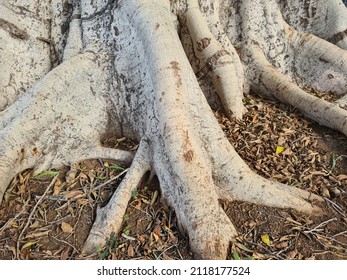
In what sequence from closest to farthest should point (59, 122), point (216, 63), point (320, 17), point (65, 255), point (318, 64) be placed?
point (65, 255) < point (59, 122) < point (216, 63) < point (318, 64) < point (320, 17)

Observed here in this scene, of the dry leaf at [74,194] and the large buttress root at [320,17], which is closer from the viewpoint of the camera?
the dry leaf at [74,194]

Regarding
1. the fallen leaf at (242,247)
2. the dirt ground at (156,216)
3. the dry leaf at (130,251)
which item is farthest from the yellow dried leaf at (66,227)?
the fallen leaf at (242,247)

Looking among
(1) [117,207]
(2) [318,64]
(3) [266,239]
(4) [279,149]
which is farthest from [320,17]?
(1) [117,207]

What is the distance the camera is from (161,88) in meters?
2.63

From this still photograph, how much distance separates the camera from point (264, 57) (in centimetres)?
377

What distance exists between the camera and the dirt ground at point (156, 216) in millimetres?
2301

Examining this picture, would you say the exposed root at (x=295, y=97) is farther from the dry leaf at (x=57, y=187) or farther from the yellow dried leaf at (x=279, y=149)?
the dry leaf at (x=57, y=187)

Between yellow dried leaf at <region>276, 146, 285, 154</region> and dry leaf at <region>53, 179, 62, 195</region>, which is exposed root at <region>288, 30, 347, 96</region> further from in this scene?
dry leaf at <region>53, 179, 62, 195</region>

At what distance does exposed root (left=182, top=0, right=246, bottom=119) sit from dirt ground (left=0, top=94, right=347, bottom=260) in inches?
18.2

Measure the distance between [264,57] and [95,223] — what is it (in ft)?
8.00

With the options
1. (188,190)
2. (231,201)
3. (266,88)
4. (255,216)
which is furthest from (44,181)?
(266,88)

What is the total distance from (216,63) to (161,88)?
82 centimetres

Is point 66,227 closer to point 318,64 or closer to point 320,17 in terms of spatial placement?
point 318,64

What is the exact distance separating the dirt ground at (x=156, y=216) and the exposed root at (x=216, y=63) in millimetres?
461
